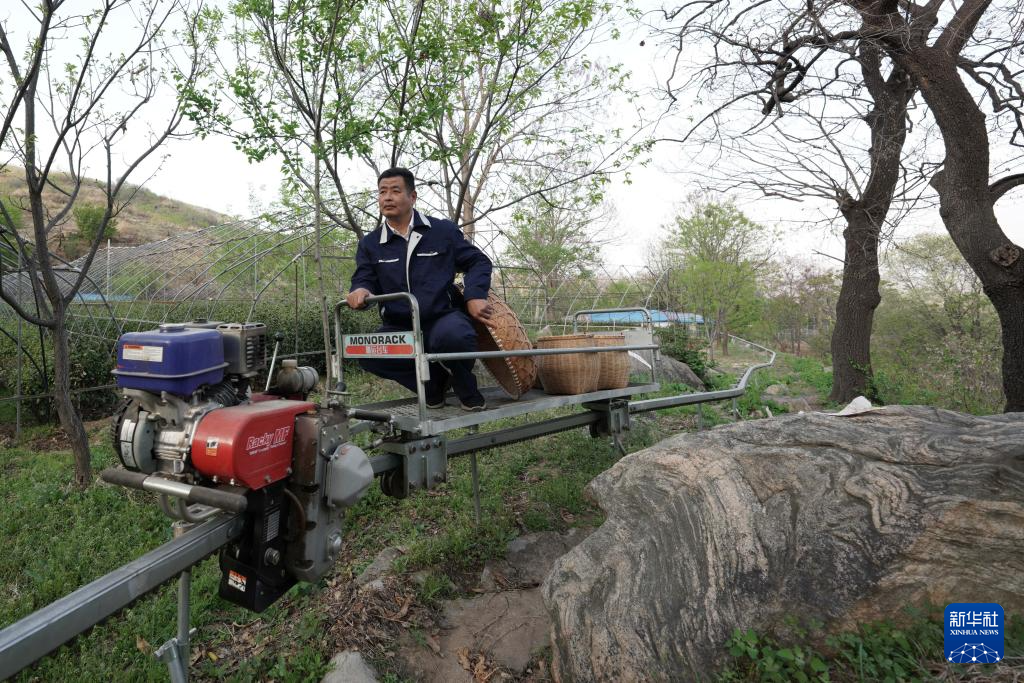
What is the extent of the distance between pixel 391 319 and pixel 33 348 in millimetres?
8270

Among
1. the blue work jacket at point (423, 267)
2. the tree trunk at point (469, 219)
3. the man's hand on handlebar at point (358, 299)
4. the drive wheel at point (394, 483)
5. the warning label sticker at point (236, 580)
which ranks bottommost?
the warning label sticker at point (236, 580)

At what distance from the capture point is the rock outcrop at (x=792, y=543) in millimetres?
2096

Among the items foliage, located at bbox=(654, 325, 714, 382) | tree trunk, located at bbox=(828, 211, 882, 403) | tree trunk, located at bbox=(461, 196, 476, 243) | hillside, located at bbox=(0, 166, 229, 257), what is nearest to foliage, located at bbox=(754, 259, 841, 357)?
foliage, located at bbox=(654, 325, 714, 382)

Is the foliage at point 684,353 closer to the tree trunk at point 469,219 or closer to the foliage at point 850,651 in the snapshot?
the tree trunk at point 469,219

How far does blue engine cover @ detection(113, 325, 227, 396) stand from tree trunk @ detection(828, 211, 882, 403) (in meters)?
8.99

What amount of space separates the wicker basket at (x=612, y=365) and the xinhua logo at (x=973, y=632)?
2049 mm

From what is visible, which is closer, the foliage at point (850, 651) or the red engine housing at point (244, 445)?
the red engine housing at point (244, 445)

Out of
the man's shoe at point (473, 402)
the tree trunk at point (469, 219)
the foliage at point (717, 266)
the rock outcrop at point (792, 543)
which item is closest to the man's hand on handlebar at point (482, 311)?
the man's shoe at point (473, 402)

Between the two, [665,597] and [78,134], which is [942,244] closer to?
[665,597]

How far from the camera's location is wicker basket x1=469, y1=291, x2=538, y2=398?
291 cm

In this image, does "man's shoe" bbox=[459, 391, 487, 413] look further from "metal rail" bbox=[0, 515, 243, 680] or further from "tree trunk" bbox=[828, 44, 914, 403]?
"tree trunk" bbox=[828, 44, 914, 403]

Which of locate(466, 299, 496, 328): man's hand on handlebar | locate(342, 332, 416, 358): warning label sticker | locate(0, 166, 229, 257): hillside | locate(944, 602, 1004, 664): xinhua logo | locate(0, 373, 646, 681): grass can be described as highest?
locate(0, 166, 229, 257): hillside

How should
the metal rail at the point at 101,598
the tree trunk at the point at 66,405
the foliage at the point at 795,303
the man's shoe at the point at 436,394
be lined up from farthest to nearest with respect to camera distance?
the foliage at the point at 795,303, the tree trunk at the point at 66,405, the man's shoe at the point at 436,394, the metal rail at the point at 101,598

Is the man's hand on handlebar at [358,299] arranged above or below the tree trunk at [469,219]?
below
